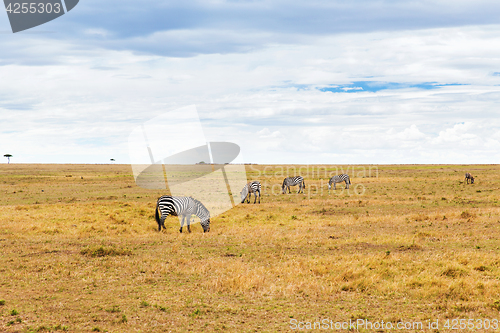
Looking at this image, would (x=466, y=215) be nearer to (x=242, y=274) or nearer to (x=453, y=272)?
(x=453, y=272)

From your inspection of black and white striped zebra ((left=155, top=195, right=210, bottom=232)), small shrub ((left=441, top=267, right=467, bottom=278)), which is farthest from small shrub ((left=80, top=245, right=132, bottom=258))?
small shrub ((left=441, top=267, right=467, bottom=278))

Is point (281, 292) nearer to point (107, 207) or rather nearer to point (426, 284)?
point (426, 284)

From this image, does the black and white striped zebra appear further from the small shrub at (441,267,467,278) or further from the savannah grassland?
the small shrub at (441,267,467,278)

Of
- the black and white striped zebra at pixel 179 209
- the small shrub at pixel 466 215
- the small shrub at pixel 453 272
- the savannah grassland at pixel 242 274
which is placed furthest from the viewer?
the small shrub at pixel 466 215

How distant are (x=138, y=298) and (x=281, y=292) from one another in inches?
157

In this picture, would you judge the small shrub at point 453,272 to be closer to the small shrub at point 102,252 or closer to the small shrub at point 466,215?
the small shrub at point 102,252

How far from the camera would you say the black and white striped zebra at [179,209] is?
22.5 metres

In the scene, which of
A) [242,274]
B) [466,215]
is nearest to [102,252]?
[242,274]

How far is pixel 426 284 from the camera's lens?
11.9 meters

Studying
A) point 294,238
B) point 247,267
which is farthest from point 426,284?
point 294,238

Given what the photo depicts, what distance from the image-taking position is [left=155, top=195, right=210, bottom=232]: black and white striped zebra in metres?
22.5

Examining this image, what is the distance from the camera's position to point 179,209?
22.7 m

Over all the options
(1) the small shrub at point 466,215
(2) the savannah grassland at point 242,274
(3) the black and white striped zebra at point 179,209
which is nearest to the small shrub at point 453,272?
(2) the savannah grassland at point 242,274

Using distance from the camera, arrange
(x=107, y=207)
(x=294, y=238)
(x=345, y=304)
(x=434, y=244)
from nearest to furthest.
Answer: (x=345, y=304)
(x=434, y=244)
(x=294, y=238)
(x=107, y=207)
